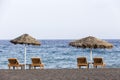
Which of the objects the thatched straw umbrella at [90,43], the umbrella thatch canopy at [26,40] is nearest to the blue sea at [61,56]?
the umbrella thatch canopy at [26,40]

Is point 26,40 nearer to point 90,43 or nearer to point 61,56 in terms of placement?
point 90,43

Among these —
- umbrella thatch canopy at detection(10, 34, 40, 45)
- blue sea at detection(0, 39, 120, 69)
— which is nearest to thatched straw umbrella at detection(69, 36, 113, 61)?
umbrella thatch canopy at detection(10, 34, 40, 45)

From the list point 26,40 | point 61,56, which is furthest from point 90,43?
point 61,56

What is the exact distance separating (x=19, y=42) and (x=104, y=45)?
4.17 metres

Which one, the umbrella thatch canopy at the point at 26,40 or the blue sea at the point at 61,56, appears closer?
the umbrella thatch canopy at the point at 26,40

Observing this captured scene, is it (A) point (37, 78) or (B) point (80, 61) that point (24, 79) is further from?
(B) point (80, 61)

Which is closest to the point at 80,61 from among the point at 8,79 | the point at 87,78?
the point at 87,78

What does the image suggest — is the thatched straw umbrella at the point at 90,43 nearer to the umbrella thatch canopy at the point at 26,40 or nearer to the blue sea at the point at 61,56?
the umbrella thatch canopy at the point at 26,40

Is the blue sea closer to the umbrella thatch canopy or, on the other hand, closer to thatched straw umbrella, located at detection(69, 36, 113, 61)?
the umbrella thatch canopy

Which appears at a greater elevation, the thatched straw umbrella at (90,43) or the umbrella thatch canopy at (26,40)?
the umbrella thatch canopy at (26,40)

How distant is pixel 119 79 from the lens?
12.9 m

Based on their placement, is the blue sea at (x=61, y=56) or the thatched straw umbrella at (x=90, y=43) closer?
the thatched straw umbrella at (x=90, y=43)

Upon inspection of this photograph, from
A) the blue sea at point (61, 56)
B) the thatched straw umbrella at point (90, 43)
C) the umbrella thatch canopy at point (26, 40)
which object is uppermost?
the umbrella thatch canopy at point (26, 40)

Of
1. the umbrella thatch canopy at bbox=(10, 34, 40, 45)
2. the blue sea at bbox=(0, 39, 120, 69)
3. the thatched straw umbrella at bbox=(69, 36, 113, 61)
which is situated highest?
the umbrella thatch canopy at bbox=(10, 34, 40, 45)
